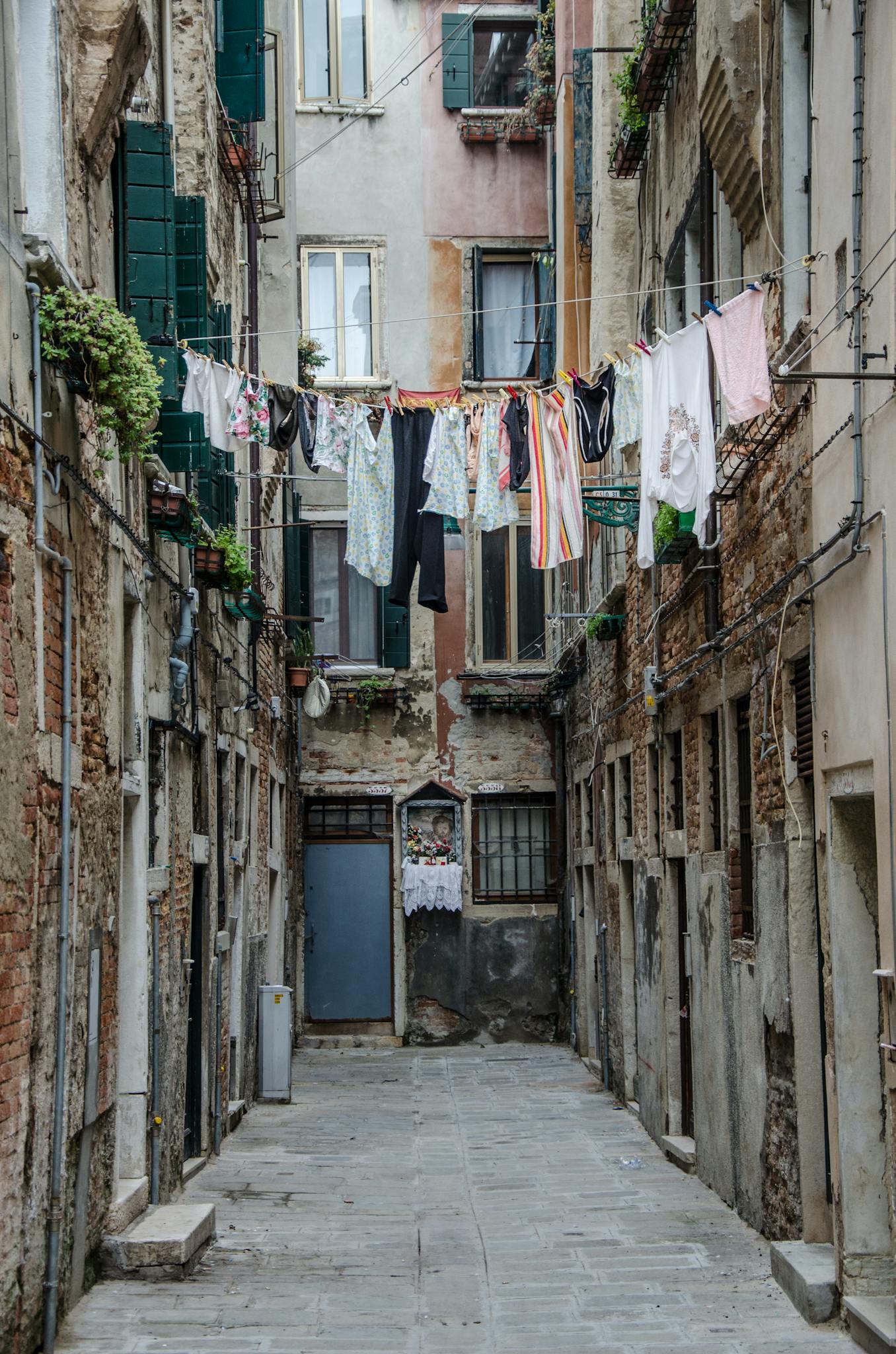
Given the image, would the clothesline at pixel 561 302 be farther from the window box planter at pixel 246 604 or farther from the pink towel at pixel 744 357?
the window box planter at pixel 246 604

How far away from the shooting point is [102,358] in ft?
21.9

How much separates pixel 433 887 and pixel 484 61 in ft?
35.6

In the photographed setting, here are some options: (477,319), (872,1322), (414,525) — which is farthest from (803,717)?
(477,319)

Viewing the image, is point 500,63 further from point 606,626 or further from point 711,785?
point 711,785

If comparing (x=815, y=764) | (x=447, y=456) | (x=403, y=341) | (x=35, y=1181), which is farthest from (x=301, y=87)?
(x=35, y=1181)

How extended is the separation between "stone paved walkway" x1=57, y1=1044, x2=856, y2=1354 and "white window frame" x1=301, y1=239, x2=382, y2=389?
407 inches

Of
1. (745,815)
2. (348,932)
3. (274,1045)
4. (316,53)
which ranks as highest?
(316,53)

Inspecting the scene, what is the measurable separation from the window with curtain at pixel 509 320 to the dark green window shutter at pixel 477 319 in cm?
4

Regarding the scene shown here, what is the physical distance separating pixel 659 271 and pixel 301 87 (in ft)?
35.3

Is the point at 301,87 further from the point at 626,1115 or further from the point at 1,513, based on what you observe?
the point at 1,513

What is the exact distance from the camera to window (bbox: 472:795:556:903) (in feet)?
65.7

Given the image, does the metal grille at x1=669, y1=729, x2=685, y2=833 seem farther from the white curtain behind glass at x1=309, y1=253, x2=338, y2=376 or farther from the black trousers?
the white curtain behind glass at x1=309, y1=253, x2=338, y2=376

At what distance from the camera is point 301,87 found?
21359mm

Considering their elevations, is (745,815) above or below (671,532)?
below
